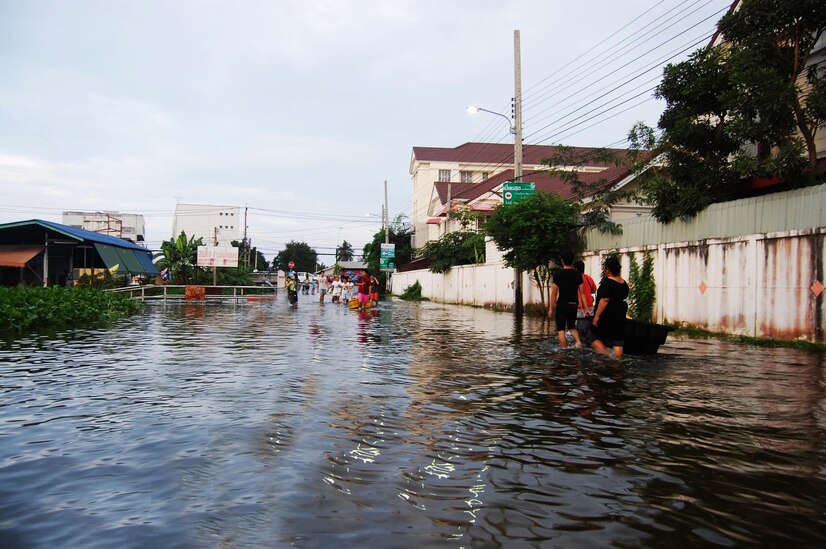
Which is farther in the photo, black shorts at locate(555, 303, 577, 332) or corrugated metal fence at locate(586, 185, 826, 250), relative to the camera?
corrugated metal fence at locate(586, 185, 826, 250)

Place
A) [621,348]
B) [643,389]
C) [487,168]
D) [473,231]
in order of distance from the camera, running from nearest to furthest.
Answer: [643,389]
[621,348]
[473,231]
[487,168]

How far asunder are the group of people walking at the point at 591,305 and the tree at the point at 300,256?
386 ft

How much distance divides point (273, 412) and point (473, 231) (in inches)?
1556

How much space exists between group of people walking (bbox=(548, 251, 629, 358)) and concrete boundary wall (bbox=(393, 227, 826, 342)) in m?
4.37

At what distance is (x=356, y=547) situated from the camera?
334 centimetres

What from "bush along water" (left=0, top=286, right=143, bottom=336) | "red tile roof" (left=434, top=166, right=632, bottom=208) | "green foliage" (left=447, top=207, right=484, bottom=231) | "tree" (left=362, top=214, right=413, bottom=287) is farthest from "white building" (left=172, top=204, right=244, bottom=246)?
"bush along water" (left=0, top=286, right=143, bottom=336)

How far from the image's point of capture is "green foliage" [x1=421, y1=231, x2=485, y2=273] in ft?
142

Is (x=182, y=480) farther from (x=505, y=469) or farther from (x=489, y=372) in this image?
(x=489, y=372)

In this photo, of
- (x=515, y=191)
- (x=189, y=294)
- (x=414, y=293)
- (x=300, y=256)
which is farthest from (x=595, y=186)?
(x=300, y=256)

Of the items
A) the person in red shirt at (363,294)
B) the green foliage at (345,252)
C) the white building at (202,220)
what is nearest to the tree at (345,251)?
the green foliage at (345,252)

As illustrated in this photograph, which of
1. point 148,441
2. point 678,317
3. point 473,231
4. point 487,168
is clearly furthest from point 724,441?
point 487,168

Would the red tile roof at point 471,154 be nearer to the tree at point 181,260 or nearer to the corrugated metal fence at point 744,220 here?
the tree at point 181,260

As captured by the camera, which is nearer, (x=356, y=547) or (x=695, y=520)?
(x=356, y=547)

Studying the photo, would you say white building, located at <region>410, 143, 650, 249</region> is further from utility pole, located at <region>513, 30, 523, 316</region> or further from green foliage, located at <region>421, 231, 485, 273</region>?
utility pole, located at <region>513, 30, 523, 316</region>
